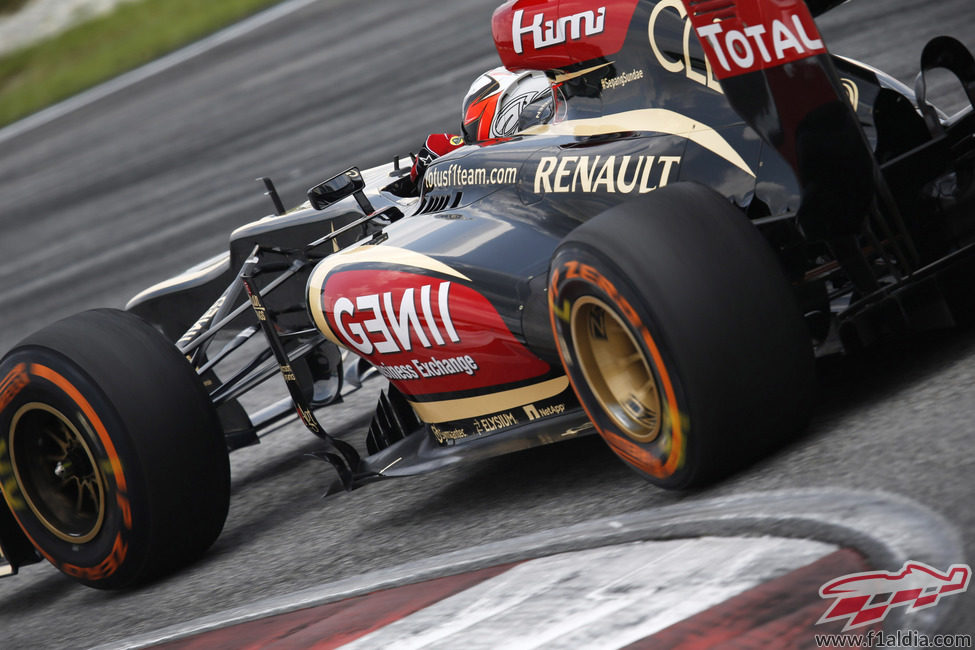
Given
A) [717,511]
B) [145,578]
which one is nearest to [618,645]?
[717,511]

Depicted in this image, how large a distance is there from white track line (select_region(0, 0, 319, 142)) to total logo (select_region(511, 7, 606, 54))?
51.2 ft

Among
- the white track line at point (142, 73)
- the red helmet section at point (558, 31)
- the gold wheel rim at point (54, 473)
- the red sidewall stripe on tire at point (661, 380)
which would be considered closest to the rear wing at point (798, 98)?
the red sidewall stripe on tire at point (661, 380)

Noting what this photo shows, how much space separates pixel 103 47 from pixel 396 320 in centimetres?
1905

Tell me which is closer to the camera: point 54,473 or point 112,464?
point 112,464

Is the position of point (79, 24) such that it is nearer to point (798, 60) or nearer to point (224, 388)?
point (224, 388)

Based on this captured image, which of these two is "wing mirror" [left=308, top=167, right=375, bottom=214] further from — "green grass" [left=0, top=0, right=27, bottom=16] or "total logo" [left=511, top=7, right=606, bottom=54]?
"green grass" [left=0, top=0, right=27, bottom=16]

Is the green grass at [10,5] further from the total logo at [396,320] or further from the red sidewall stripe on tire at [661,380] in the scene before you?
the red sidewall stripe on tire at [661,380]

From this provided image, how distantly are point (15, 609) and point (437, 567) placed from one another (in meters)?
1.94

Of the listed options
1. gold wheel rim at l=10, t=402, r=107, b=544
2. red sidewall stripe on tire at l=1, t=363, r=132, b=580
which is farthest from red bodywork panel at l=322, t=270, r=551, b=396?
gold wheel rim at l=10, t=402, r=107, b=544

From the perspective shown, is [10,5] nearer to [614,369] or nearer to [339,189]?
[339,189]

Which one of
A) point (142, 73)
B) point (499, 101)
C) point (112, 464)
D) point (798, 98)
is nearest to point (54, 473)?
point (112, 464)

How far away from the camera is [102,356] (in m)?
4.07

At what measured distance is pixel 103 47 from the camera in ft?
70.4

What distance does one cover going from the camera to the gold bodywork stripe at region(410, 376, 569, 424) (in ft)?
12.1
